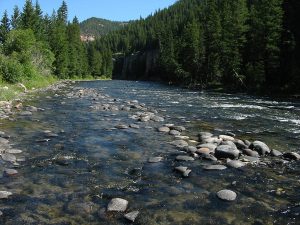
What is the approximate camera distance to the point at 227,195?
30.1ft

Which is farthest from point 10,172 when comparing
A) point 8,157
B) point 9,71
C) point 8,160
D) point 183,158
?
point 9,71

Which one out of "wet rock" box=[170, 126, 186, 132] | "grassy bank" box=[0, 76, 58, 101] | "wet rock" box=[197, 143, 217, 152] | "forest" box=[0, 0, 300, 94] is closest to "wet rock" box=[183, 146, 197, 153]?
"wet rock" box=[197, 143, 217, 152]

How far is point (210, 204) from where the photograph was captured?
8.77 metres

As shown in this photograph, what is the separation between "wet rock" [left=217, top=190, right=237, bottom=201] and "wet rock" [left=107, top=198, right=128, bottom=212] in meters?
2.37

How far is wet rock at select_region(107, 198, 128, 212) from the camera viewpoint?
326 inches

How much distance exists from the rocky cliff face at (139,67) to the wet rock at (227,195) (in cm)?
11793

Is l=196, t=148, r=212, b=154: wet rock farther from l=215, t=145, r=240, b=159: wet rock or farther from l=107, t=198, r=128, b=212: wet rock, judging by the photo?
l=107, t=198, r=128, b=212: wet rock

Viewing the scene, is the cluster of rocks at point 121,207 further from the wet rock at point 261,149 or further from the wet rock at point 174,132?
the wet rock at point 174,132

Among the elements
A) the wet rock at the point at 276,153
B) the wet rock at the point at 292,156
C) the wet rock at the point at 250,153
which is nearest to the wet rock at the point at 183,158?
the wet rock at the point at 250,153

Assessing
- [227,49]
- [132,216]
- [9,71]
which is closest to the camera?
[132,216]

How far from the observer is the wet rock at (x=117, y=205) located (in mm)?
8289

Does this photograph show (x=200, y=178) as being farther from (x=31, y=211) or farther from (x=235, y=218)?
(x=31, y=211)

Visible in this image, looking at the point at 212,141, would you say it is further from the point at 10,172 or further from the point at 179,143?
the point at 10,172

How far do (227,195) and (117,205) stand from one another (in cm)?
275
